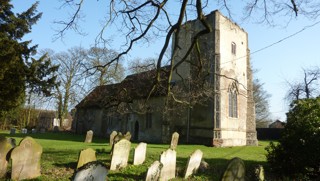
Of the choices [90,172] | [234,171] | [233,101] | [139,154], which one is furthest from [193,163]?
[233,101]

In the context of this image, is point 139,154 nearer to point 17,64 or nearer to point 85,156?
point 85,156

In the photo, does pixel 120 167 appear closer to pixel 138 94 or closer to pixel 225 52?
pixel 138 94

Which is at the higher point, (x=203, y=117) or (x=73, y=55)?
(x=73, y=55)

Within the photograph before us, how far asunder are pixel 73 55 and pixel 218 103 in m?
22.0

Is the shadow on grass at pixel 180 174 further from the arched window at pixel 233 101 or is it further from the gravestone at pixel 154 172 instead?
the arched window at pixel 233 101

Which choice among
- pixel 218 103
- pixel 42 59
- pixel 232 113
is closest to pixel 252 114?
pixel 232 113

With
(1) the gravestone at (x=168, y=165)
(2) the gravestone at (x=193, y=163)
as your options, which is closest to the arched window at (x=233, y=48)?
(2) the gravestone at (x=193, y=163)

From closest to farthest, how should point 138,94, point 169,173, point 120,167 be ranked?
point 169,173 < point 120,167 < point 138,94

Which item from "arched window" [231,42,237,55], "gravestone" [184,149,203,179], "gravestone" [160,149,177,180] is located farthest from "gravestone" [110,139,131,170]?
"arched window" [231,42,237,55]

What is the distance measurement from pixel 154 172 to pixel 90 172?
312 centimetres

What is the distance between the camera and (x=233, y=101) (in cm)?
2697

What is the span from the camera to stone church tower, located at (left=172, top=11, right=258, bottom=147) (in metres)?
24.6

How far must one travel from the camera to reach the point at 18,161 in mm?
8945

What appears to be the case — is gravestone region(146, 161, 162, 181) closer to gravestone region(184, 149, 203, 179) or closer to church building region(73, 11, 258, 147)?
gravestone region(184, 149, 203, 179)
